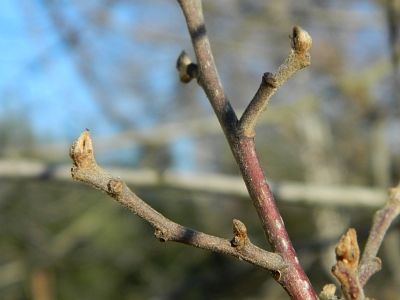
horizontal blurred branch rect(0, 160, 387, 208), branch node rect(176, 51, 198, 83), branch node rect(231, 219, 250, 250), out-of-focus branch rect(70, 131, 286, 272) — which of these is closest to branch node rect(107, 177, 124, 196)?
out-of-focus branch rect(70, 131, 286, 272)

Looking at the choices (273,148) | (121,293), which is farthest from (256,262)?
(273,148)

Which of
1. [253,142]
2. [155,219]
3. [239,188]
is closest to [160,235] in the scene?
[155,219]

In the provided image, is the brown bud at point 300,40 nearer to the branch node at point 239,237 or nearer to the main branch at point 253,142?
the main branch at point 253,142

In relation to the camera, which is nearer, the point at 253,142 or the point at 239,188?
the point at 253,142

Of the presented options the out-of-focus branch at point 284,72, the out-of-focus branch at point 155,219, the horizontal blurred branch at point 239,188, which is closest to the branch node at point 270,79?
the out-of-focus branch at point 284,72

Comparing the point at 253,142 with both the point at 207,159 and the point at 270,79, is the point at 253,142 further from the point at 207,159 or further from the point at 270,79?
the point at 207,159

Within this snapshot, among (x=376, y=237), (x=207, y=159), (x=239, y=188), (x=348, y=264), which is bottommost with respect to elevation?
(x=348, y=264)
